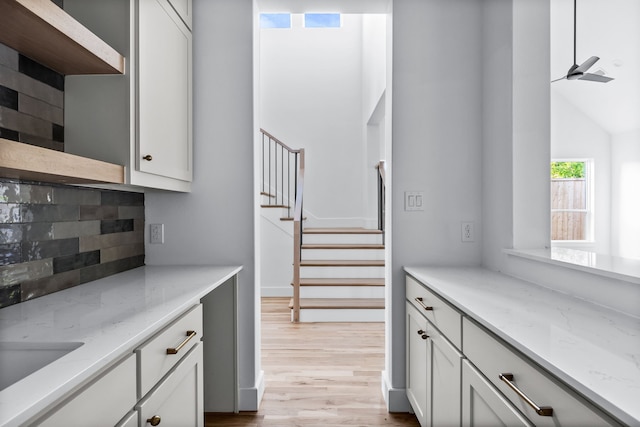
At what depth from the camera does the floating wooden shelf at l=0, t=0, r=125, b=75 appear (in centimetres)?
99

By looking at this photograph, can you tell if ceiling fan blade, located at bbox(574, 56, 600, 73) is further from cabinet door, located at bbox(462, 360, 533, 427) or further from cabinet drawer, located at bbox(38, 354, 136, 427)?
cabinet drawer, located at bbox(38, 354, 136, 427)

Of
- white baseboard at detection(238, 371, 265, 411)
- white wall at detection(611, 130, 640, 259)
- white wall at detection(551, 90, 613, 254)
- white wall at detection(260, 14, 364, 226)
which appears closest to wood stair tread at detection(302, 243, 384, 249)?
white wall at detection(260, 14, 364, 226)

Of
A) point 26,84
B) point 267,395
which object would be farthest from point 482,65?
point 267,395

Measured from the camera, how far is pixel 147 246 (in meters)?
2.16

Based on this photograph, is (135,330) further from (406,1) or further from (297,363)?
(406,1)

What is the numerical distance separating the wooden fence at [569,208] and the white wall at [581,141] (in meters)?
0.20

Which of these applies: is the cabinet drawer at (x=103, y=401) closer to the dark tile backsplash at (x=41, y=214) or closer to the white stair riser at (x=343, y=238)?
the dark tile backsplash at (x=41, y=214)

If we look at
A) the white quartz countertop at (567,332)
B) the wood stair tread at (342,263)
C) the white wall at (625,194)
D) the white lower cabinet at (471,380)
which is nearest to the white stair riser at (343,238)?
the wood stair tread at (342,263)

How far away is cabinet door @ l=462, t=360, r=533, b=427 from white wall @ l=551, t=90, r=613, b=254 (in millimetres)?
5740

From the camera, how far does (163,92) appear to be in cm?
172

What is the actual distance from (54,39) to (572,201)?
265 inches

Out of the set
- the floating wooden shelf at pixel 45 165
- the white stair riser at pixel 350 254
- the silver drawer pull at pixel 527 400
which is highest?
the floating wooden shelf at pixel 45 165

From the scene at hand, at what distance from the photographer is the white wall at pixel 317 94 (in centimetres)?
613

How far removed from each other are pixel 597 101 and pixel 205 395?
6123 mm
